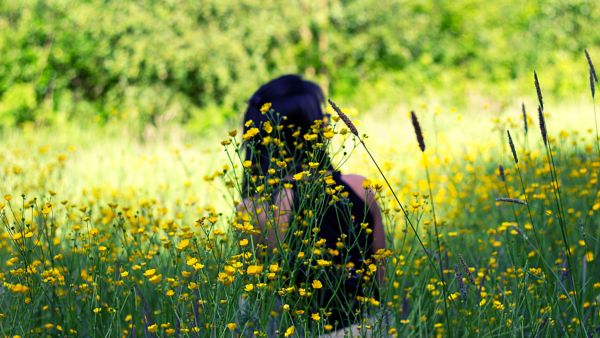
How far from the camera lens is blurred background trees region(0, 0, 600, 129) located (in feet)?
37.5

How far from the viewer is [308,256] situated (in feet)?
8.46

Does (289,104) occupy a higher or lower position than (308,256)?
higher

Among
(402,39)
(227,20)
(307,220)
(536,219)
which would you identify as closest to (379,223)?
(307,220)

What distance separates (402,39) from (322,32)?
1.57 metres

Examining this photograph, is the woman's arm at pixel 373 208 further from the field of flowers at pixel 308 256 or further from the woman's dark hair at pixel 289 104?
the woman's dark hair at pixel 289 104

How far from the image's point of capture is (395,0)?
13.1 metres

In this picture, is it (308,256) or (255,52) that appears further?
(255,52)

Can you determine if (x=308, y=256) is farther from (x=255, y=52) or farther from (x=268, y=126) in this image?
(x=255, y=52)

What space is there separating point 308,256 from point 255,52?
9.88 m

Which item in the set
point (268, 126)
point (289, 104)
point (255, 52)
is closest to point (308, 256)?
point (268, 126)

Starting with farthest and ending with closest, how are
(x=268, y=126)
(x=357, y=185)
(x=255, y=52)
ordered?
(x=255, y=52) < (x=357, y=185) < (x=268, y=126)

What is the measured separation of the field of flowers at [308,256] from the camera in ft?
7.55

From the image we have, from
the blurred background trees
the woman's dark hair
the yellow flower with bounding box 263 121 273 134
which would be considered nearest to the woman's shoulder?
the woman's dark hair

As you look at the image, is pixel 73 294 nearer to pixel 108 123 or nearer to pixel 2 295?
pixel 2 295
